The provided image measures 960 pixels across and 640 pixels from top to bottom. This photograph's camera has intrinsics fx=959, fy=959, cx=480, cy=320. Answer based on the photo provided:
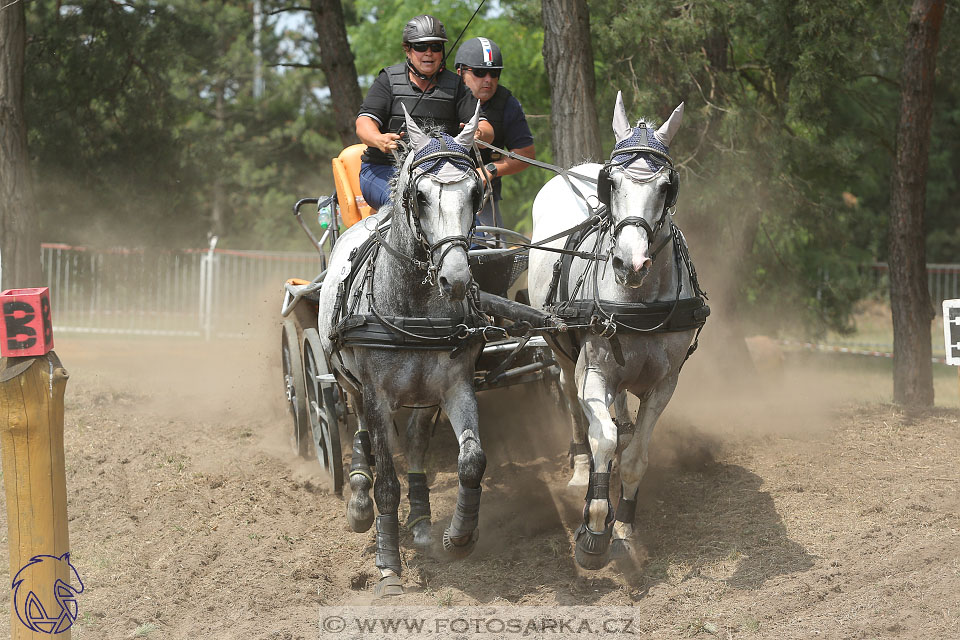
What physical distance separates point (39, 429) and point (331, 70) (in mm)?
8062

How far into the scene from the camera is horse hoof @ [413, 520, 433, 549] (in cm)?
Result: 522

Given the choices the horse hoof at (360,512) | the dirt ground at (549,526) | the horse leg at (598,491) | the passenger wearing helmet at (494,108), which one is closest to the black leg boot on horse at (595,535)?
the horse leg at (598,491)

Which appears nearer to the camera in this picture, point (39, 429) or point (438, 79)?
point (39, 429)

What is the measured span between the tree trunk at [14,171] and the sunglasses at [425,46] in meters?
5.20

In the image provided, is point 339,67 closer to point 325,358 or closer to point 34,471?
point 325,358

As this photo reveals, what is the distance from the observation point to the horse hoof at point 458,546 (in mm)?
4832

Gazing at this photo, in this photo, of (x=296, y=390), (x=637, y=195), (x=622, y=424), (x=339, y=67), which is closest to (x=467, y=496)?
(x=622, y=424)

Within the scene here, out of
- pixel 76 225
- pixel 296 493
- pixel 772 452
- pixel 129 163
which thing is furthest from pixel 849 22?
pixel 76 225

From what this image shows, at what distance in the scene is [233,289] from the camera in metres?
16.3

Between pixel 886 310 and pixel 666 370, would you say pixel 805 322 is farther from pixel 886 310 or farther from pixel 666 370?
pixel 886 310

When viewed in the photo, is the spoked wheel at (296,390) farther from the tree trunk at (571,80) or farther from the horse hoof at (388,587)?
the tree trunk at (571,80)

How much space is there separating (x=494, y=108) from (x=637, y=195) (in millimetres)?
2074

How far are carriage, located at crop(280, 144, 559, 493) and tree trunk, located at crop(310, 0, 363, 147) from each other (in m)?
3.61

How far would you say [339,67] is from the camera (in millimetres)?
10836
